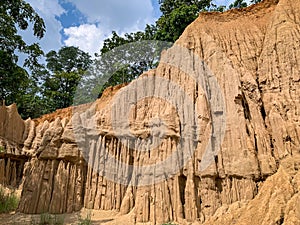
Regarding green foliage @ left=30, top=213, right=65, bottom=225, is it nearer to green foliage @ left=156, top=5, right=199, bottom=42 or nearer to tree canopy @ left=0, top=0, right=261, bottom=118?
tree canopy @ left=0, top=0, right=261, bottom=118

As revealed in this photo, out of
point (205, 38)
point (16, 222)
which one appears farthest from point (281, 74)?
point (16, 222)

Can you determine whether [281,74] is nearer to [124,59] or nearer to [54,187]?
[54,187]

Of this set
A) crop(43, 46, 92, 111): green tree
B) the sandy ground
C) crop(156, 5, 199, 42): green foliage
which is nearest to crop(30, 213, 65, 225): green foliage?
the sandy ground

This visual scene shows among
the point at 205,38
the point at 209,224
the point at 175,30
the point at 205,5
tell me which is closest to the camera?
the point at 209,224

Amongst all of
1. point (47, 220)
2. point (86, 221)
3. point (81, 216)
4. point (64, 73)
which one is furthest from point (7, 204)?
point (64, 73)

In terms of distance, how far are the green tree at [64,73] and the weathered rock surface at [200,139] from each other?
1790cm

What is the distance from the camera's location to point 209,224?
846cm

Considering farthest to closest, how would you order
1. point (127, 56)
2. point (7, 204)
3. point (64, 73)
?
point (64, 73) → point (127, 56) → point (7, 204)

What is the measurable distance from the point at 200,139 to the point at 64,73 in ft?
86.9

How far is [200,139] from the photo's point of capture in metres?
10.2

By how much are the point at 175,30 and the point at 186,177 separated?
600 inches

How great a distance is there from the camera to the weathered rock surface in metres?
8.95

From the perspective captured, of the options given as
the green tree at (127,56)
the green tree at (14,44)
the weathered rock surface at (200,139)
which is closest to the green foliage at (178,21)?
the green tree at (127,56)

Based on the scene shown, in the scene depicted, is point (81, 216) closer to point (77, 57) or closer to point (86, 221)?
point (86, 221)
